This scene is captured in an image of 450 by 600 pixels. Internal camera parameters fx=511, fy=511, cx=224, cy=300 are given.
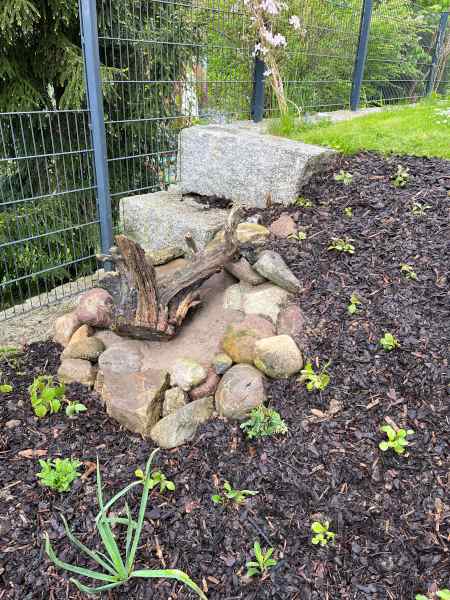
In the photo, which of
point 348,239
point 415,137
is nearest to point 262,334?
point 348,239

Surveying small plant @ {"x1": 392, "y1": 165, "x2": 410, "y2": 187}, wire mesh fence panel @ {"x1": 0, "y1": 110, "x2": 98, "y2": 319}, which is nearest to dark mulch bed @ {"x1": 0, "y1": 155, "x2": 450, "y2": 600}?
small plant @ {"x1": 392, "y1": 165, "x2": 410, "y2": 187}

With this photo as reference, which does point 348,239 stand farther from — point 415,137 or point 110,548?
point 110,548

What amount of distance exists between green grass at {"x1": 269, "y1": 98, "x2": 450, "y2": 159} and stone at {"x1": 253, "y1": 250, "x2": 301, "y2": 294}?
1.56 meters

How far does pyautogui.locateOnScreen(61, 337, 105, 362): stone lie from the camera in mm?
2957

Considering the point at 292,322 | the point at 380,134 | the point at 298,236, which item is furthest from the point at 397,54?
the point at 292,322

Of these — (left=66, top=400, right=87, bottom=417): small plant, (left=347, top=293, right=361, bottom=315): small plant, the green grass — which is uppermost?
the green grass

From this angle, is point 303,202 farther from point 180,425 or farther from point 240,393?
point 180,425

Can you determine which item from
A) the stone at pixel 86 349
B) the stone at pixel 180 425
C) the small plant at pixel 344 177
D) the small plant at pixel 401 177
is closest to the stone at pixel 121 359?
the stone at pixel 86 349

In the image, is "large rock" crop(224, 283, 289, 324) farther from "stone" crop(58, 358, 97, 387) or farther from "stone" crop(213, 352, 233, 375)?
"stone" crop(58, 358, 97, 387)

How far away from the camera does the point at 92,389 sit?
2842 millimetres

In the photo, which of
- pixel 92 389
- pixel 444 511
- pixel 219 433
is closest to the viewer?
pixel 444 511

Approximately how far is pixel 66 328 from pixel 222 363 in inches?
45.1

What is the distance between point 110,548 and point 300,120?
4081 millimetres

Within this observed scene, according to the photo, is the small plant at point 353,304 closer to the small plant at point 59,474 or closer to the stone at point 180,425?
the stone at point 180,425
